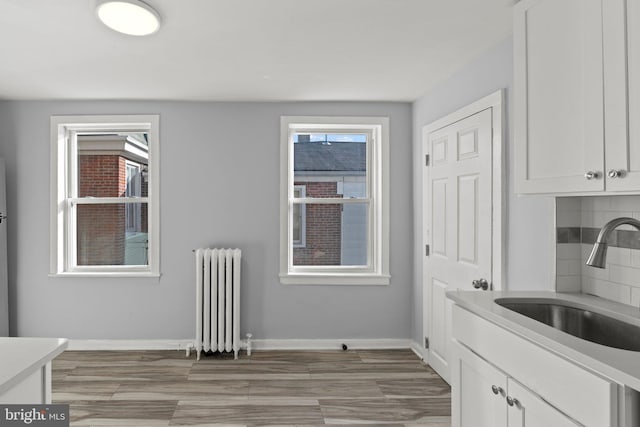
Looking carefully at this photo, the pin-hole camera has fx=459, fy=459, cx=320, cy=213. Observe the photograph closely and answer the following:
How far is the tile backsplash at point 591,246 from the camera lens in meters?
1.95

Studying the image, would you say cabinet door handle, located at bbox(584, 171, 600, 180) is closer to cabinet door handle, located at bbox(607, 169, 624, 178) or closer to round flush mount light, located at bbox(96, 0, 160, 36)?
cabinet door handle, located at bbox(607, 169, 624, 178)

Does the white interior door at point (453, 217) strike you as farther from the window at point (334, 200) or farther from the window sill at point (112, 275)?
the window sill at point (112, 275)

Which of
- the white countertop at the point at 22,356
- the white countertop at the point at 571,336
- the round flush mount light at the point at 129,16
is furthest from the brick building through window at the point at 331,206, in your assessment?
the white countertop at the point at 22,356

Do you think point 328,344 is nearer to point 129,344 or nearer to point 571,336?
point 129,344

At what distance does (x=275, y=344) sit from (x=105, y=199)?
85.2 inches

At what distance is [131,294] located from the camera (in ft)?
14.3

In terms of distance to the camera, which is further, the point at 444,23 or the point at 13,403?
the point at 444,23

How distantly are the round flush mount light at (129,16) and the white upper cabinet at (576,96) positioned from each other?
184 centimetres

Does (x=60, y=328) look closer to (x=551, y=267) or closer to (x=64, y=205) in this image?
(x=64, y=205)

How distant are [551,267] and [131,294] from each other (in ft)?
11.9

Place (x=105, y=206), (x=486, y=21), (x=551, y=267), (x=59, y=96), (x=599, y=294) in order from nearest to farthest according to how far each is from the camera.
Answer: (x=599, y=294) < (x=551, y=267) < (x=486, y=21) < (x=59, y=96) < (x=105, y=206)

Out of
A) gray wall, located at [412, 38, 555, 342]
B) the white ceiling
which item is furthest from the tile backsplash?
the white ceiling

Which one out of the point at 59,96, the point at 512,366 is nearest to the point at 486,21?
the point at 512,366
